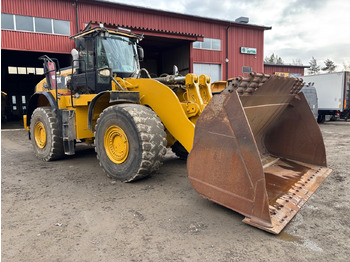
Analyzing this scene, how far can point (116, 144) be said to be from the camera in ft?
14.9

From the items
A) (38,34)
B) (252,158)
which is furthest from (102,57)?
(38,34)

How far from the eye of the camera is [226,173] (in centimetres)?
294

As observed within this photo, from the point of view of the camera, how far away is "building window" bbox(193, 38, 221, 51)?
63.0 ft

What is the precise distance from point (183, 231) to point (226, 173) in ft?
2.50

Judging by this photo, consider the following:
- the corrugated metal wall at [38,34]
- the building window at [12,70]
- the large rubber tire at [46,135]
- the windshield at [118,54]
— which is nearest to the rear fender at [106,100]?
the windshield at [118,54]

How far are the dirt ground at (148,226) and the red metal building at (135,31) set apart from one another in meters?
11.0

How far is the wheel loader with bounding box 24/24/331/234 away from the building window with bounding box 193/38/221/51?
14.3 metres

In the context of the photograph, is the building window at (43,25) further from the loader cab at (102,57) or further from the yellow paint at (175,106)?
the yellow paint at (175,106)

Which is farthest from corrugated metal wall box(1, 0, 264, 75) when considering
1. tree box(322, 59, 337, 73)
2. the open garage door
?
tree box(322, 59, 337, 73)

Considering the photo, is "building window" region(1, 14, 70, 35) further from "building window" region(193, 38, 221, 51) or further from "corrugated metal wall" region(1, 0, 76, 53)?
"building window" region(193, 38, 221, 51)

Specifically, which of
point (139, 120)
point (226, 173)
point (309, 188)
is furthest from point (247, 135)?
point (139, 120)

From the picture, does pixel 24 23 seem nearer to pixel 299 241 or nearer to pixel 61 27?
pixel 61 27

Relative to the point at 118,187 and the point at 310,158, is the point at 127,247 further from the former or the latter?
the point at 310,158

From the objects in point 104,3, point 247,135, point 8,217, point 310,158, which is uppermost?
point 104,3
